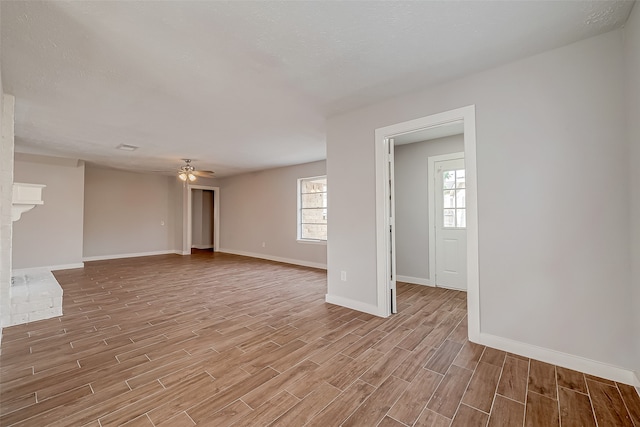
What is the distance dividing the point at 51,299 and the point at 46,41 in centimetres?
294

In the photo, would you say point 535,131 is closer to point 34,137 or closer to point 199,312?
point 199,312

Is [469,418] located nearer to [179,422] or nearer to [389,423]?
[389,423]

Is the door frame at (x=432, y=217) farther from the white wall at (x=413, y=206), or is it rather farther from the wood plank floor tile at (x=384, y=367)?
the wood plank floor tile at (x=384, y=367)

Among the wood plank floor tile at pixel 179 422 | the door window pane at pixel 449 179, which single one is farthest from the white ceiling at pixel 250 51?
the wood plank floor tile at pixel 179 422

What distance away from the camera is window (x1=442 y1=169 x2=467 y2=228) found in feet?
14.0

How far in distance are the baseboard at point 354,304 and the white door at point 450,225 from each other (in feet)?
6.20

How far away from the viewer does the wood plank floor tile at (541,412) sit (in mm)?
1511

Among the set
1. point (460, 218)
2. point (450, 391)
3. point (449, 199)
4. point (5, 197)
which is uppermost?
point (449, 199)

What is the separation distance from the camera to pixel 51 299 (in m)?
3.20

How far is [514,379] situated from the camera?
1.92m

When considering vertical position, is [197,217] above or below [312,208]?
below

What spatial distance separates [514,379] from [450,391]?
0.55m

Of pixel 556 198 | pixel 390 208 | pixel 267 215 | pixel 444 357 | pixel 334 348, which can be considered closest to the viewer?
pixel 556 198

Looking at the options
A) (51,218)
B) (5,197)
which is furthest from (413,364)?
(51,218)
